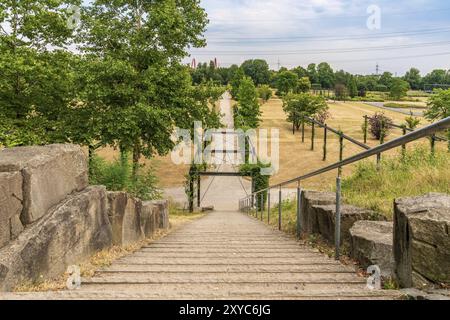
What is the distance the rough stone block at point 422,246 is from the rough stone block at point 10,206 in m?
2.88

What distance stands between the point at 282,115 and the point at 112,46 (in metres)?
59.0

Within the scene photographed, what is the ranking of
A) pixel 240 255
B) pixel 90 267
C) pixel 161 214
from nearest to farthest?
pixel 90 267, pixel 240 255, pixel 161 214

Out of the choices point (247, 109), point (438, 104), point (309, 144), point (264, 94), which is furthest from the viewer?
point (264, 94)

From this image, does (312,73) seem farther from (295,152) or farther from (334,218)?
(334,218)

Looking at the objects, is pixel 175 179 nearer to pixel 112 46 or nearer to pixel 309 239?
pixel 112 46

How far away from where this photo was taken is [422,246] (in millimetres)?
3064

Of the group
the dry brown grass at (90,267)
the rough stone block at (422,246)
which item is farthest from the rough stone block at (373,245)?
the dry brown grass at (90,267)

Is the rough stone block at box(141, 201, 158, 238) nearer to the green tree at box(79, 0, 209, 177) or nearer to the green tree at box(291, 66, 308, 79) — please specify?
the green tree at box(79, 0, 209, 177)

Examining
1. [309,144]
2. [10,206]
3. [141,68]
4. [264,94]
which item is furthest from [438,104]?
[264,94]

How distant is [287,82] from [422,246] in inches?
4080

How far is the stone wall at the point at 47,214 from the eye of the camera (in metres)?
3.46

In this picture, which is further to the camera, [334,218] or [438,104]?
[438,104]
